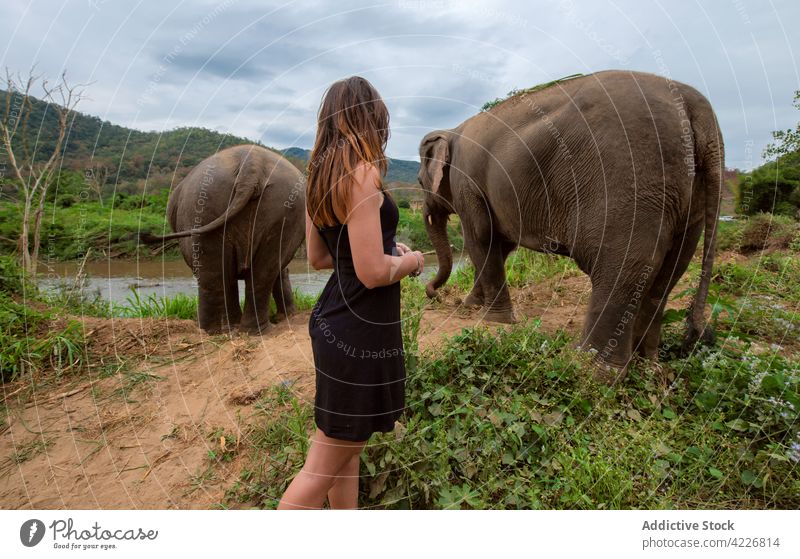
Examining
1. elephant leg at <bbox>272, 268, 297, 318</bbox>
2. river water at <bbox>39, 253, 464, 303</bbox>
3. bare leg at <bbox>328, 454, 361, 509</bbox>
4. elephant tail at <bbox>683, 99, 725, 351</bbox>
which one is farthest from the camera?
river water at <bbox>39, 253, 464, 303</bbox>

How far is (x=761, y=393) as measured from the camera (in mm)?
2760

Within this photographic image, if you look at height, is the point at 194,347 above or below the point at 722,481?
above

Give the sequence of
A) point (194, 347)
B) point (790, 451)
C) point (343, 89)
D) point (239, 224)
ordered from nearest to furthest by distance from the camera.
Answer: point (343, 89) → point (790, 451) → point (194, 347) → point (239, 224)

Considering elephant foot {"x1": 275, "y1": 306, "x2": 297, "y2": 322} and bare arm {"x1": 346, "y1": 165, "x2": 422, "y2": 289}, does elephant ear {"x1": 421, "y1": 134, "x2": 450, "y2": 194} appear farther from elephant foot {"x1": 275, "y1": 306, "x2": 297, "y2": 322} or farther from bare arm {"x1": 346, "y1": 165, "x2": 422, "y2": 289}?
bare arm {"x1": 346, "y1": 165, "x2": 422, "y2": 289}

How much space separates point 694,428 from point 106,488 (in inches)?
137

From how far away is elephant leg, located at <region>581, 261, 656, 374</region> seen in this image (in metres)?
3.36

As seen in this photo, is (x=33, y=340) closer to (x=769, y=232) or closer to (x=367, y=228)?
(x=367, y=228)

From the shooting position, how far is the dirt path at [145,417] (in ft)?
9.36

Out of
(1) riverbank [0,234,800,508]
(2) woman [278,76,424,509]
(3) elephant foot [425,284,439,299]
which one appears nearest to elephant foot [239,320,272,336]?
(1) riverbank [0,234,800,508]

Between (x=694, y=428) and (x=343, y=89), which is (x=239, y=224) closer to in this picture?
(x=343, y=89)

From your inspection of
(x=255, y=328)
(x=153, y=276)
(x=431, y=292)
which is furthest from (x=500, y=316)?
(x=153, y=276)

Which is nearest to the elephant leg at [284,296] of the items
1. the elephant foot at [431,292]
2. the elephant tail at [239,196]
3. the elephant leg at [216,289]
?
the elephant leg at [216,289]

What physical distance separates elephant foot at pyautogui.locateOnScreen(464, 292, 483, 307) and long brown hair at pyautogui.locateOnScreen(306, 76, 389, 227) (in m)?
4.11
